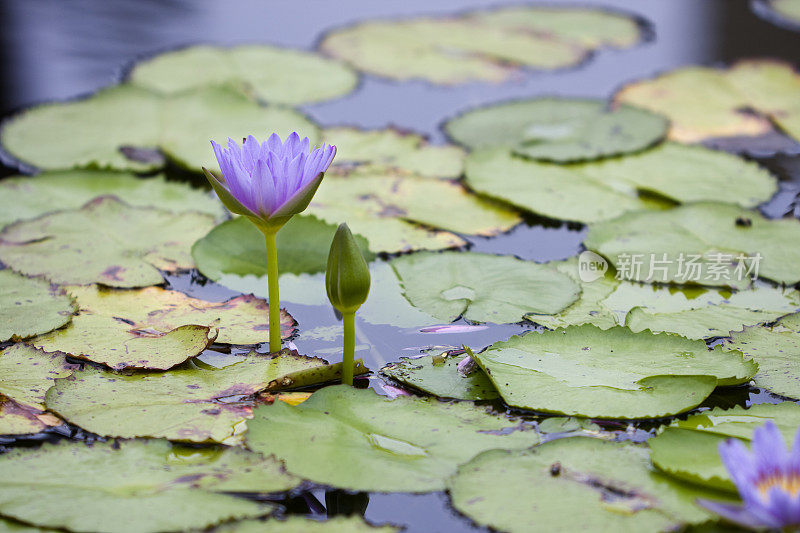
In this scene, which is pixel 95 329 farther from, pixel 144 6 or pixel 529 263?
pixel 144 6

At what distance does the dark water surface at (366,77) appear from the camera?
260 cm

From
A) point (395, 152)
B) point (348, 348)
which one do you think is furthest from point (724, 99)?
point (348, 348)

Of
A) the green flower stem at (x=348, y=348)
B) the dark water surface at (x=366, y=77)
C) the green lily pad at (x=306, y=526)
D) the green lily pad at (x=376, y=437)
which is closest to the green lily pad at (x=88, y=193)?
the dark water surface at (x=366, y=77)

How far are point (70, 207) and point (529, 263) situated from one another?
1.53 meters

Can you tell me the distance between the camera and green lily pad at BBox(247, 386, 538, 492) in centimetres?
153

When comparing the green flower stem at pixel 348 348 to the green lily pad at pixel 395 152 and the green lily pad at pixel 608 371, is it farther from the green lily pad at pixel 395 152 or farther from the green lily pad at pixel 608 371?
the green lily pad at pixel 395 152

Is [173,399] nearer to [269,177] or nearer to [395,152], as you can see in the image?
[269,177]

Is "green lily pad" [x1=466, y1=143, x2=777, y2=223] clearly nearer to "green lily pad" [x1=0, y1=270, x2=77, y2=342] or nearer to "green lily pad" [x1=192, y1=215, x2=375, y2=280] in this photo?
"green lily pad" [x1=192, y1=215, x2=375, y2=280]

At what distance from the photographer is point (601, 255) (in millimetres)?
2428

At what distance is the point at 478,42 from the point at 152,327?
8.95ft

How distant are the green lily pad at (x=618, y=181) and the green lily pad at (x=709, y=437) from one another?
1036 millimetres

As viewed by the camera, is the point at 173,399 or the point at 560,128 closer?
the point at 173,399

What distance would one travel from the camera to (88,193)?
276 cm

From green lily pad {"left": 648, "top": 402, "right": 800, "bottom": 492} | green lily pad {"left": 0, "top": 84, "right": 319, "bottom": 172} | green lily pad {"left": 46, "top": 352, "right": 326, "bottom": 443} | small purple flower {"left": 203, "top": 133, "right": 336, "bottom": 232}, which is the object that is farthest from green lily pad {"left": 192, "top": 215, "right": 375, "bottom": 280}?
green lily pad {"left": 648, "top": 402, "right": 800, "bottom": 492}
